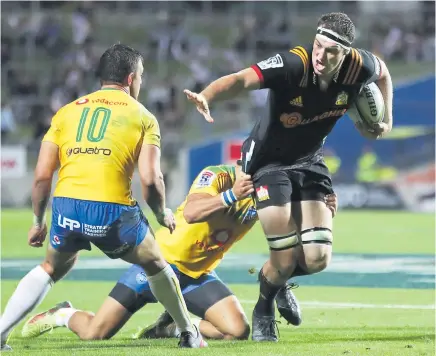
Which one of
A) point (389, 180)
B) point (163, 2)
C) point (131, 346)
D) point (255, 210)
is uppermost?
point (255, 210)

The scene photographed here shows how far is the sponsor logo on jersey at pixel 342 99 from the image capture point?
7.54 meters

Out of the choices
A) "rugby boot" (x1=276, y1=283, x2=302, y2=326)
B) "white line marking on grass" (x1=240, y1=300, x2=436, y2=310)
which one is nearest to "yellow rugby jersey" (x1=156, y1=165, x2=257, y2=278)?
"rugby boot" (x1=276, y1=283, x2=302, y2=326)

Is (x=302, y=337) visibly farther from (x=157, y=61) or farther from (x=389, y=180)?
(x=157, y=61)

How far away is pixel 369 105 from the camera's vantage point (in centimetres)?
773

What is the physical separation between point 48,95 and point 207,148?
17.2ft

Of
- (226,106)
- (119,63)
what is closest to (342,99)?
(119,63)

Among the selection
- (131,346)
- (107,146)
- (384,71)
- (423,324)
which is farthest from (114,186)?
(423,324)

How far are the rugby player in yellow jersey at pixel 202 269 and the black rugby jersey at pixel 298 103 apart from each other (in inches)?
12.3

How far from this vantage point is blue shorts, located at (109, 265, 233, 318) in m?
7.70

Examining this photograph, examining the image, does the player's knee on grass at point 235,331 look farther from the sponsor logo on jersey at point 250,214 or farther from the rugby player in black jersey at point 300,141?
the sponsor logo on jersey at point 250,214

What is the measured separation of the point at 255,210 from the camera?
7926mm

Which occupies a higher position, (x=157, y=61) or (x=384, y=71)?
(x=384, y=71)

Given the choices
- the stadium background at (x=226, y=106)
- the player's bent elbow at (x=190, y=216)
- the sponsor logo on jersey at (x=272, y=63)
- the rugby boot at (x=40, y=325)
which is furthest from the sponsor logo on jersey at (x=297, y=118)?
the stadium background at (x=226, y=106)

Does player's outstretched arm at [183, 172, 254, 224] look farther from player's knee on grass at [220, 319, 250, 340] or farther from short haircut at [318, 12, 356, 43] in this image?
short haircut at [318, 12, 356, 43]
